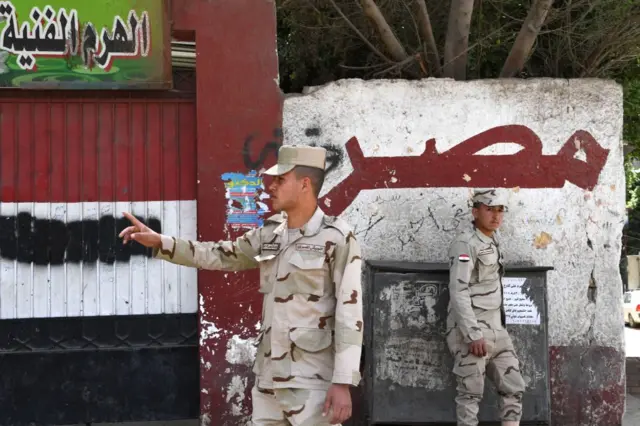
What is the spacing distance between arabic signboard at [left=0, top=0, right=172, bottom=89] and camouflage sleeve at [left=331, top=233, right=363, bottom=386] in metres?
2.69

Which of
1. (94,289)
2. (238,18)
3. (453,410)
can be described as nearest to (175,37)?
(238,18)

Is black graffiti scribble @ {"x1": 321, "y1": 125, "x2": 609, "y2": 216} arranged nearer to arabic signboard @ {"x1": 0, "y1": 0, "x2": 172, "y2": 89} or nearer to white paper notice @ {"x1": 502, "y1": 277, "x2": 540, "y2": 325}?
white paper notice @ {"x1": 502, "y1": 277, "x2": 540, "y2": 325}

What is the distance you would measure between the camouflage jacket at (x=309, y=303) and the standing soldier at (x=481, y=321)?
178 cm

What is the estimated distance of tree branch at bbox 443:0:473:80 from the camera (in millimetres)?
6594

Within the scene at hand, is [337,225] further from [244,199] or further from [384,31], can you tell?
[384,31]

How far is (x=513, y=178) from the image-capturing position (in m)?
6.30

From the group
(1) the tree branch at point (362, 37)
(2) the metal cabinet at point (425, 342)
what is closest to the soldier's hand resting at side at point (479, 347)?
(2) the metal cabinet at point (425, 342)

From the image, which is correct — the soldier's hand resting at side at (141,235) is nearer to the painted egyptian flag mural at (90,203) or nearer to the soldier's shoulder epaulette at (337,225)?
the soldier's shoulder epaulette at (337,225)

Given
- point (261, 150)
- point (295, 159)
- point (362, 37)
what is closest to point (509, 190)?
point (362, 37)

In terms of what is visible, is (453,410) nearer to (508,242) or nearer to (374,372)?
(374,372)

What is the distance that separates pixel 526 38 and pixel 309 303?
3661 mm

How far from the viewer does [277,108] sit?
19.9ft

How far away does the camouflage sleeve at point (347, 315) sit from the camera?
3.53 meters

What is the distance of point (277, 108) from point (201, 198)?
33.3 inches
